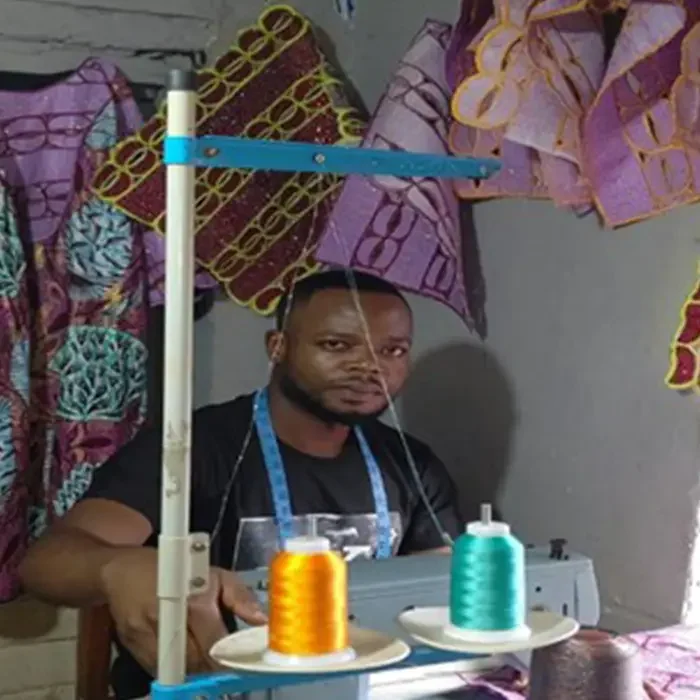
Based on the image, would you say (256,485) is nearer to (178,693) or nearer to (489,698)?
(489,698)

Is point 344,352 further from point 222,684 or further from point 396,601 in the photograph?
point 222,684

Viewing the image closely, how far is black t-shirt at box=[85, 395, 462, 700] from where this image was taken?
68.1 inches

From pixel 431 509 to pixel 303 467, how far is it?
0.61 ft

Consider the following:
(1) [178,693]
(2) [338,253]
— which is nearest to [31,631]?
(2) [338,253]

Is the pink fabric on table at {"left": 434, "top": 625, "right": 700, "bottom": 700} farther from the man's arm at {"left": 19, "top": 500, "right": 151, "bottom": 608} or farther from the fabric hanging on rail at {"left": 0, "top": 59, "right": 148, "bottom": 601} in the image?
the fabric hanging on rail at {"left": 0, "top": 59, "right": 148, "bottom": 601}

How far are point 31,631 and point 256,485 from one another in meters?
0.62

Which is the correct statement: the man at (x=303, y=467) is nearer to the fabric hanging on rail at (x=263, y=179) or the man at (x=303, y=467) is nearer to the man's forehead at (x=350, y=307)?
the man's forehead at (x=350, y=307)

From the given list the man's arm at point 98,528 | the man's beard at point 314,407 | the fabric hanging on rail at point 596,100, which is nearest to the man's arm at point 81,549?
the man's arm at point 98,528

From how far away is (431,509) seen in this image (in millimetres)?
1852

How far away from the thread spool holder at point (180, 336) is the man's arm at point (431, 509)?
2.63 feet

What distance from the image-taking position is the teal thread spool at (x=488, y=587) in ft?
3.70

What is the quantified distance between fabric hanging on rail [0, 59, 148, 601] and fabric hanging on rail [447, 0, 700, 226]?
2.14ft

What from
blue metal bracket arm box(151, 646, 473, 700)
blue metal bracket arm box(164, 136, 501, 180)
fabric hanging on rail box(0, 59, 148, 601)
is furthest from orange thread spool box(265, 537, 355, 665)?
fabric hanging on rail box(0, 59, 148, 601)

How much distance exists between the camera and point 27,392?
2029 mm
